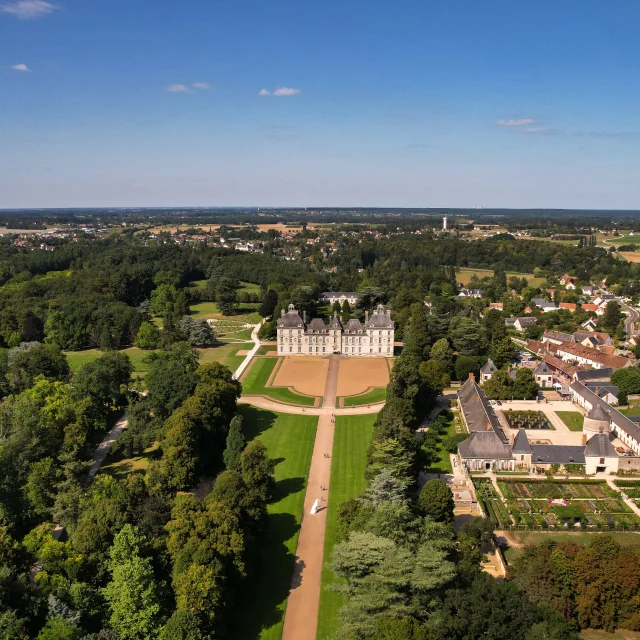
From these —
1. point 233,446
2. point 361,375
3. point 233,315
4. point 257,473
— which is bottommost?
point 361,375

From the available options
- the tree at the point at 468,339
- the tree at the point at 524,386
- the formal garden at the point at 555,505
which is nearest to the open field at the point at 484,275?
the tree at the point at 468,339

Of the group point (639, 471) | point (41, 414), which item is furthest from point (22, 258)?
point (639, 471)

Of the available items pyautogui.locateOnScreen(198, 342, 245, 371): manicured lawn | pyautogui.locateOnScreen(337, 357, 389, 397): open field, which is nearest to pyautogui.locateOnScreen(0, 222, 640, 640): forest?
pyautogui.locateOnScreen(337, 357, 389, 397): open field

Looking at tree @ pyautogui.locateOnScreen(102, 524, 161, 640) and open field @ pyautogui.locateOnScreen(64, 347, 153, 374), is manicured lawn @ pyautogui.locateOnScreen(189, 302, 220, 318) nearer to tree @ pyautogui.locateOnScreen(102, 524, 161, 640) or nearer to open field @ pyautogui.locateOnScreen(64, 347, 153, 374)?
open field @ pyautogui.locateOnScreen(64, 347, 153, 374)

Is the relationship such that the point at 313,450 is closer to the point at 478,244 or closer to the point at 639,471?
the point at 639,471

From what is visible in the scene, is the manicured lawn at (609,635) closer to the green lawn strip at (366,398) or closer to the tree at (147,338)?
the green lawn strip at (366,398)

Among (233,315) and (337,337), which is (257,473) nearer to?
(337,337)

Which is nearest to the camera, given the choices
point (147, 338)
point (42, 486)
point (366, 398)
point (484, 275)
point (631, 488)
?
point (42, 486)

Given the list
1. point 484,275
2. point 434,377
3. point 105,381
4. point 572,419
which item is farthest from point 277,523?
point 484,275

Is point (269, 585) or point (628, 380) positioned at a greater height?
point (628, 380)
